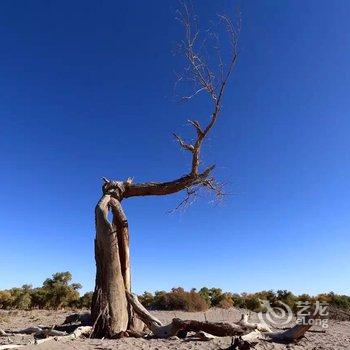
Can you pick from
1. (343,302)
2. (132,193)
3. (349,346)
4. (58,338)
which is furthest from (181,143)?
(343,302)

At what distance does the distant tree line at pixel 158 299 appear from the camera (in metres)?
24.8

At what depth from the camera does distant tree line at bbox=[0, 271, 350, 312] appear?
2484 centimetres

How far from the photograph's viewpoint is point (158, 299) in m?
26.2

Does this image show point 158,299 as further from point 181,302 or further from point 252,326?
point 252,326

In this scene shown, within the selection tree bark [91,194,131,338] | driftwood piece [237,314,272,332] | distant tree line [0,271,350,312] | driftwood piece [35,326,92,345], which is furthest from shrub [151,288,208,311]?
driftwood piece [35,326,92,345]

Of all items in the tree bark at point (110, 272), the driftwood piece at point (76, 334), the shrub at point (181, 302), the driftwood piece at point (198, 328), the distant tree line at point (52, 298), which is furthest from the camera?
the distant tree line at point (52, 298)

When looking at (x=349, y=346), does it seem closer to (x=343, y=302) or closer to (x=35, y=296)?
(x=343, y=302)

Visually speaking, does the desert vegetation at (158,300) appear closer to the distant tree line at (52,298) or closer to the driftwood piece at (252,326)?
the distant tree line at (52,298)

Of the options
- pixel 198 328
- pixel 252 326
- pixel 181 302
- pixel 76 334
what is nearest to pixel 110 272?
pixel 76 334

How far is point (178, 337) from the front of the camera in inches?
391

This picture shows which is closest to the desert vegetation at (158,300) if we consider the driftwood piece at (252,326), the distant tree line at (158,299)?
the distant tree line at (158,299)

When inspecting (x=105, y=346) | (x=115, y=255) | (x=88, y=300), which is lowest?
(x=105, y=346)

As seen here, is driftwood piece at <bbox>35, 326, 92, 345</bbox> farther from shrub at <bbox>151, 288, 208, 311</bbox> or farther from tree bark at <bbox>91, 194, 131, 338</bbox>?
shrub at <bbox>151, 288, 208, 311</bbox>

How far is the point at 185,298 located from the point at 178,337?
14.9 metres
